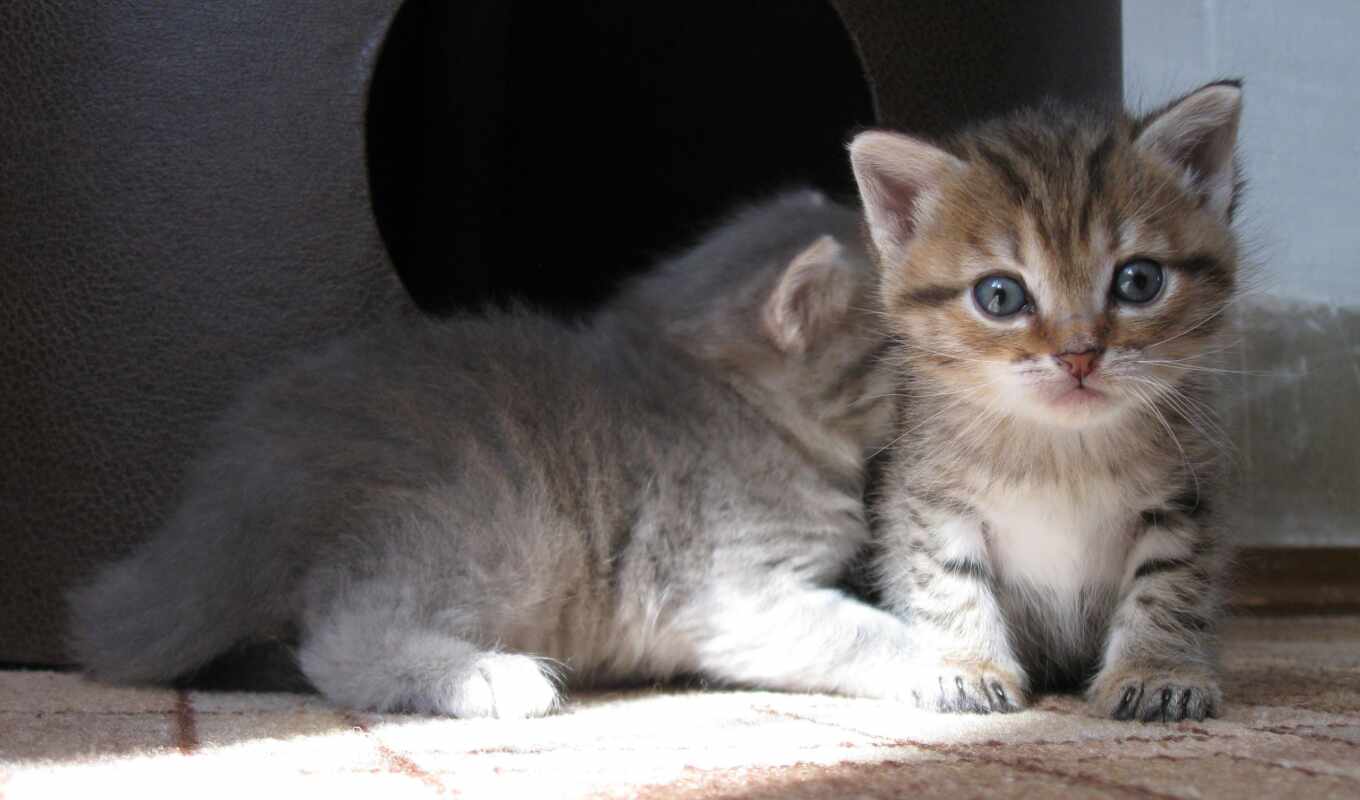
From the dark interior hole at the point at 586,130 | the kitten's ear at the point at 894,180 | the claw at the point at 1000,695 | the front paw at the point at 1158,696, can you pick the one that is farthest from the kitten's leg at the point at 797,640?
the dark interior hole at the point at 586,130

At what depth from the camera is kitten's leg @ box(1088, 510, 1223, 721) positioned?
5.36 ft

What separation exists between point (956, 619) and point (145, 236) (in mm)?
1461

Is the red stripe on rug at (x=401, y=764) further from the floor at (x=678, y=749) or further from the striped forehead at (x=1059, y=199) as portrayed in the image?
the striped forehead at (x=1059, y=199)

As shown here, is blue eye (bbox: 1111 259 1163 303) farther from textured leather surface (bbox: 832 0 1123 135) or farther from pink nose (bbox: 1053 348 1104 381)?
textured leather surface (bbox: 832 0 1123 135)

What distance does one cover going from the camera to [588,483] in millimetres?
1976

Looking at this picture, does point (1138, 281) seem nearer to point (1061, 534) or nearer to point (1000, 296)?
point (1000, 296)

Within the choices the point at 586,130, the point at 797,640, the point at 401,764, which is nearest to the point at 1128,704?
the point at 797,640

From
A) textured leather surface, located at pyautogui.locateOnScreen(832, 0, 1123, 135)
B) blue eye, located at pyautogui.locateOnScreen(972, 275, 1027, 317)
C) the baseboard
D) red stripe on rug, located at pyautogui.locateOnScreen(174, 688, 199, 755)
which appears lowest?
red stripe on rug, located at pyautogui.locateOnScreen(174, 688, 199, 755)

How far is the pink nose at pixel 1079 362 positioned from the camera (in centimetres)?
162

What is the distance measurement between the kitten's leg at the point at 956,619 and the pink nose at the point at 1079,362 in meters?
0.33

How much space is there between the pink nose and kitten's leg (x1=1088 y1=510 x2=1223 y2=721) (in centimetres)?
31

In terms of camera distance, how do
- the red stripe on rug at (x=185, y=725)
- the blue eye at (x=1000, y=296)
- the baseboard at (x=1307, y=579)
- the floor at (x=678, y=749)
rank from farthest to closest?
the baseboard at (x=1307, y=579) < the blue eye at (x=1000, y=296) < the red stripe on rug at (x=185, y=725) < the floor at (x=678, y=749)

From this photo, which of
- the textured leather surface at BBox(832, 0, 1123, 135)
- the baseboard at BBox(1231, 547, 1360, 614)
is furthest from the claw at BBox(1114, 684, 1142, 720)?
the baseboard at BBox(1231, 547, 1360, 614)

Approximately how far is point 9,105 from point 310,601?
1041mm
